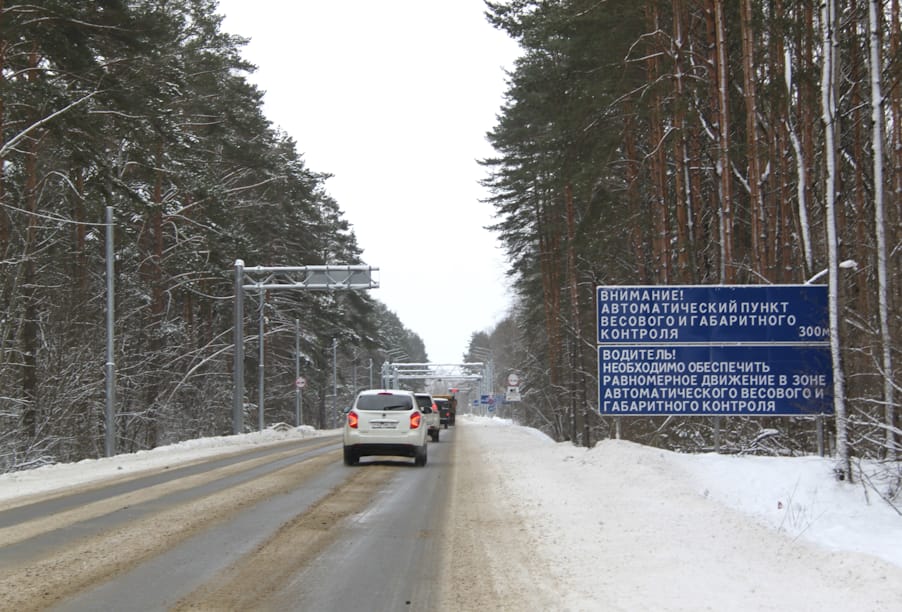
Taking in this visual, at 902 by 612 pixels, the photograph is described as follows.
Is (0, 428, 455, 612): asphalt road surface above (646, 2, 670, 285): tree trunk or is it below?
below

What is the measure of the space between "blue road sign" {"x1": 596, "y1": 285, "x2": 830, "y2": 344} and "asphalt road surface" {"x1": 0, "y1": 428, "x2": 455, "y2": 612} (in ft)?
15.0

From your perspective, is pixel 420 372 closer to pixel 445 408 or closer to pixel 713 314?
pixel 445 408

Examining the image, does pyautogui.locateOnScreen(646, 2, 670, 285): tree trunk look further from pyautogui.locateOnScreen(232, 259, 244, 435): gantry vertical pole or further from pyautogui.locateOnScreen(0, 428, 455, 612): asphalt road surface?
pyautogui.locateOnScreen(232, 259, 244, 435): gantry vertical pole

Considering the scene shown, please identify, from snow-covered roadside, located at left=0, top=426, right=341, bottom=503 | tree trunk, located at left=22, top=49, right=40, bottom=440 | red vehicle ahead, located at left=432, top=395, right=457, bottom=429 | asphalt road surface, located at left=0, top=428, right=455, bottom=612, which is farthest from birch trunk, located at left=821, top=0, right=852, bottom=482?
red vehicle ahead, located at left=432, top=395, right=457, bottom=429

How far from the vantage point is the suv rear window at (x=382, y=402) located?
20.5 m

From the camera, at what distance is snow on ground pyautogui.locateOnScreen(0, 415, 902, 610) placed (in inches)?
273

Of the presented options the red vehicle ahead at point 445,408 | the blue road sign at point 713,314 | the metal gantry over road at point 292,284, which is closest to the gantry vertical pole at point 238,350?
the metal gantry over road at point 292,284

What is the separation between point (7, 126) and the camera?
22.0 meters

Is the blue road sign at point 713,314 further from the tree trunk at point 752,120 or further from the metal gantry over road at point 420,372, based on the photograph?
the metal gantry over road at point 420,372

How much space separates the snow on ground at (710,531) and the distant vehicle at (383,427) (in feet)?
12.9

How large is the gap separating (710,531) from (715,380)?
632cm

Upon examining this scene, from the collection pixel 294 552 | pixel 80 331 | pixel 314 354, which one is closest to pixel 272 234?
pixel 314 354

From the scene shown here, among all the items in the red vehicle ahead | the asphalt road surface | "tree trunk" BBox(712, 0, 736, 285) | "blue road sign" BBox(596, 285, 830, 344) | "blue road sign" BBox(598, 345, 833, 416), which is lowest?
the red vehicle ahead

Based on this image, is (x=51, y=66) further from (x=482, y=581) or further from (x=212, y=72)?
(x=482, y=581)
